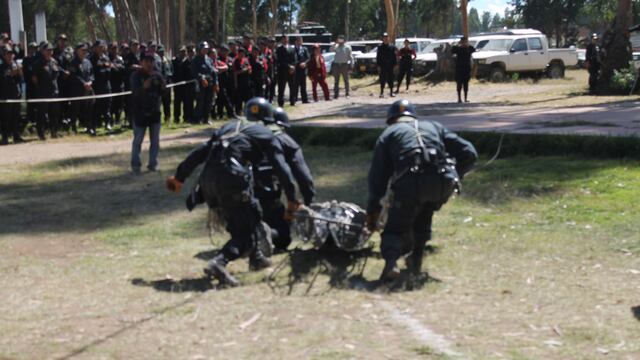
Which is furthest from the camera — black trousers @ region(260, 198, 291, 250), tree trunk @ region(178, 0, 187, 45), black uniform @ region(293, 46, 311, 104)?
tree trunk @ region(178, 0, 187, 45)

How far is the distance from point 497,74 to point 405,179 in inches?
1193

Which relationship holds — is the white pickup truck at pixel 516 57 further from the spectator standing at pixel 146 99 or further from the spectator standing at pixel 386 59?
the spectator standing at pixel 146 99

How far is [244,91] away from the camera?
2359 centimetres

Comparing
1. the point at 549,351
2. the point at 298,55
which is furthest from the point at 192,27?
the point at 549,351

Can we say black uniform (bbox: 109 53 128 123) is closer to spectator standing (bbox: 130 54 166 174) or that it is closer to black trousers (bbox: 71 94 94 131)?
black trousers (bbox: 71 94 94 131)

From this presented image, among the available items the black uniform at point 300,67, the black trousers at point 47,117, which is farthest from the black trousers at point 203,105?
the black uniform at point 300,67

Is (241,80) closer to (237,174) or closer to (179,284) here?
(179,284)

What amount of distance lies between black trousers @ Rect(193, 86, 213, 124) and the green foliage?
11178mm

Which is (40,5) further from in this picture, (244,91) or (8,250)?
(8,250)

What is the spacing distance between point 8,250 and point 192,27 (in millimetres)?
49178

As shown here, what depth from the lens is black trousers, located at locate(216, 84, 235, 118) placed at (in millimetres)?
23073

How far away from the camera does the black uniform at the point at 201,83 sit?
839 inches

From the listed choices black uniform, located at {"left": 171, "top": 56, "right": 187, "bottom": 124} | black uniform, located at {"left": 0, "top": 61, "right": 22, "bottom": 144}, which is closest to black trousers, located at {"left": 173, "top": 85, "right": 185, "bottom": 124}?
black uniform, located at {"left": 171, "top": 56, "right": 187, "bottom": 124}

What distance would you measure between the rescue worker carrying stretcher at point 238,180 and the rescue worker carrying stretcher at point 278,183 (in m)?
0.14
